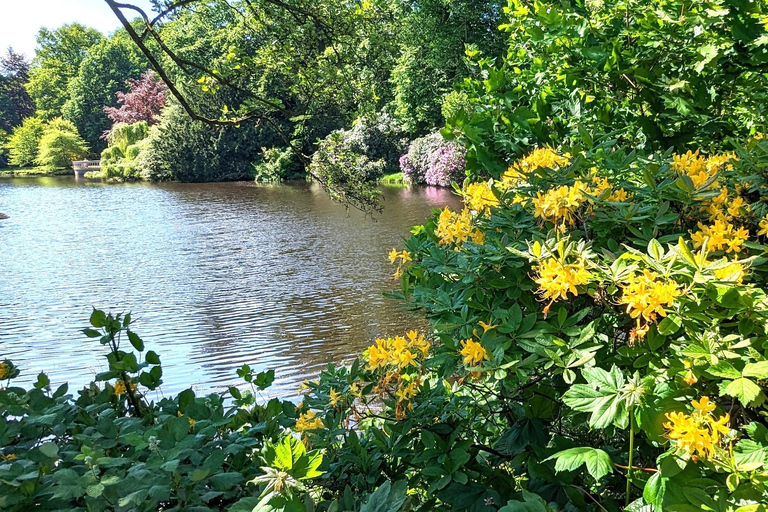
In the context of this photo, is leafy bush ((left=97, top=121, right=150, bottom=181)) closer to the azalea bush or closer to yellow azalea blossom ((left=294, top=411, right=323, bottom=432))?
yellow azalea blossom ((left=294, top=411, right=323, bottom=432))

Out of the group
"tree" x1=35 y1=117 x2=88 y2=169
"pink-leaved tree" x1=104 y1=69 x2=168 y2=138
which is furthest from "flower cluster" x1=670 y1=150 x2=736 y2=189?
"tree" x1=35 y1=117 x2=88 y2=169

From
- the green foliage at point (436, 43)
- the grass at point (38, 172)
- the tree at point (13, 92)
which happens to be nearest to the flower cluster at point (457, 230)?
the green foliage at point (436, 43)

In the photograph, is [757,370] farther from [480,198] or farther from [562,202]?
[480,198]

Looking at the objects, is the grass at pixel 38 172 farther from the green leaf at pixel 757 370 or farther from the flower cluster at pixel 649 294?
the green leaf at pixel 757 370

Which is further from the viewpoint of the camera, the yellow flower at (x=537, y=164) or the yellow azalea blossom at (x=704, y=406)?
the yellow flower at (x=537, y=164)

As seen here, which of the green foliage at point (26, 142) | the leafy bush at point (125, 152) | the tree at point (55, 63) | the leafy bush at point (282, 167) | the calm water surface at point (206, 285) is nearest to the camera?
the calm water surface at point (206, 285)

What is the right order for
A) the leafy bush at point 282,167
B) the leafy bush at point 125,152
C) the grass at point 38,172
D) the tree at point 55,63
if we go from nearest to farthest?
the leafy bush at point 282,167 → the leafy bush at point 125,152 → the grass at point 38,172 → the tree at point 55,63

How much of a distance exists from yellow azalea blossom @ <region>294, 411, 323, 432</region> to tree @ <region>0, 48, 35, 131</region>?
6097cm

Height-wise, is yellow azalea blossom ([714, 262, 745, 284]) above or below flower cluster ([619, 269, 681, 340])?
above

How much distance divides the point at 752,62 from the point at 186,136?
102ft

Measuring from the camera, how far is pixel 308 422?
65.4 inches

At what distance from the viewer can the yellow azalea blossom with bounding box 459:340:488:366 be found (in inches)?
47.3

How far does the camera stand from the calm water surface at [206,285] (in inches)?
248

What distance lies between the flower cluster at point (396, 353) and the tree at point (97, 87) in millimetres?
51437
